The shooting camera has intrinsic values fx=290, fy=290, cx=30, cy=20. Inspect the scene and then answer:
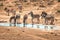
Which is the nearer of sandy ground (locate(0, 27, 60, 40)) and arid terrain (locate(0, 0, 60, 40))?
sandy ground (locate(0, 27, 60, 40))

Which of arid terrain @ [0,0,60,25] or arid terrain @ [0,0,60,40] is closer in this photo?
arid terrain @ [0,0,60,40]

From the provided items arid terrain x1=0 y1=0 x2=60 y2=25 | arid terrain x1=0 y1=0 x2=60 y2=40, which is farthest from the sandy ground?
arid terrain x1=0 y1=0 x2=60 y2=25

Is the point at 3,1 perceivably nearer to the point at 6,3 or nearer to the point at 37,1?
the point at 6,3

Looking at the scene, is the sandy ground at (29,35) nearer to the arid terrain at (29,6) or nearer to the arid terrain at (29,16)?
the arid terrain at (29,16)

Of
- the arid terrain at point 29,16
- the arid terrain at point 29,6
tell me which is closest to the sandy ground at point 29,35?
the arid terrain at point 29,16

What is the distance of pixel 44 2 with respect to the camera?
172 feet

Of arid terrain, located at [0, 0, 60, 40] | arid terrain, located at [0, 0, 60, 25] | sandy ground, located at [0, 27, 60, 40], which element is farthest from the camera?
arid terrain, located at [0, 0, 60, 25]

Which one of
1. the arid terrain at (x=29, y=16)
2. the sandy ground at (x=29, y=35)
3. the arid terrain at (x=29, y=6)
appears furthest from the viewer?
the arid terrain at (x=29, y=6)

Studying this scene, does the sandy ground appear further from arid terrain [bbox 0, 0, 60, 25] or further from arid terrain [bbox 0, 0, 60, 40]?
arid terrain [bbox 0, 0, 60, 25]

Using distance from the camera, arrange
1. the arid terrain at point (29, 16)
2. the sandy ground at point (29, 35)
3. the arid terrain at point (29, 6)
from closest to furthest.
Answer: the sandy ground at point (29, 35) → the arid terrain at point (29, 16) → the arid terrain at point (29, 6)

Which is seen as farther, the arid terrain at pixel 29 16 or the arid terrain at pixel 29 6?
the arid terrain at pixel 29 6

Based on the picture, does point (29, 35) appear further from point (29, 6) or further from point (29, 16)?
point (29, 6)

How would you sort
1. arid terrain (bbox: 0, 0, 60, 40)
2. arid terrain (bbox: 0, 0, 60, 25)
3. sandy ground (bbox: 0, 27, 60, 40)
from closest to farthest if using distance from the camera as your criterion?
sandy ground (bbox: 0, 27, 60, 40) → arid terrain (bbox: 0, 0, 60, 40) → arid terrain (bbox: 0, 0, 60, 25)

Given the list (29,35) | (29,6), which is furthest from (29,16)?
(29,35)
